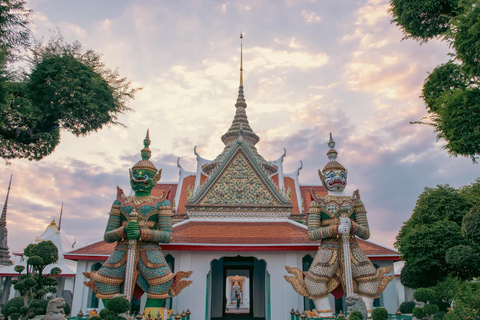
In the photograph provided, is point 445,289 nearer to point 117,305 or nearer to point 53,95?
point 117,305

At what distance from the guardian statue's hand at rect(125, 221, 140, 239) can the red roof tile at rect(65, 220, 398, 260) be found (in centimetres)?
217

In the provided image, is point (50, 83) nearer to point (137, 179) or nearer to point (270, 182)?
point (137, 179)

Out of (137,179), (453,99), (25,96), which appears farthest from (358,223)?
(25,96)

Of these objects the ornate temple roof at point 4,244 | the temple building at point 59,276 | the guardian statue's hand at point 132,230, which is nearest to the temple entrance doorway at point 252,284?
the guardian statue's hand at point 132,230

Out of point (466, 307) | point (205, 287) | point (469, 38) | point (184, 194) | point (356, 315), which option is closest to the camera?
point (466, 307)

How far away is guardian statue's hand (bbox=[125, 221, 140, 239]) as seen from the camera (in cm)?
765

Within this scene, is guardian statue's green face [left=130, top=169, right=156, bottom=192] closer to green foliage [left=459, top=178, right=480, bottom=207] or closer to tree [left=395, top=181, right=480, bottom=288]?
tree [left=395, top=181, right=480, bottom=288]

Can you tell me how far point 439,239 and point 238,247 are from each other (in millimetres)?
5172

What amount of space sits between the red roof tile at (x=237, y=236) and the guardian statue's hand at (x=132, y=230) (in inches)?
85.6

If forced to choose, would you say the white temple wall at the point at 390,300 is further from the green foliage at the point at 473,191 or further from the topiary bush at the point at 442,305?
the green foliage at the point at 473,191

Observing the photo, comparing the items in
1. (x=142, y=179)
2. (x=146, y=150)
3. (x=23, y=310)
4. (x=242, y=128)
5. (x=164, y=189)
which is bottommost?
(x=23, y=310)

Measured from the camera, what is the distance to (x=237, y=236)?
10328mm

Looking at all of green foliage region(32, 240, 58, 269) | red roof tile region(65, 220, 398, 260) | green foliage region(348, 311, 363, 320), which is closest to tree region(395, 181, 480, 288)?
red roof tile region(65, 220, 398, 260)

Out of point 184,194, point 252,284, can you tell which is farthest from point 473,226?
point 184,194
